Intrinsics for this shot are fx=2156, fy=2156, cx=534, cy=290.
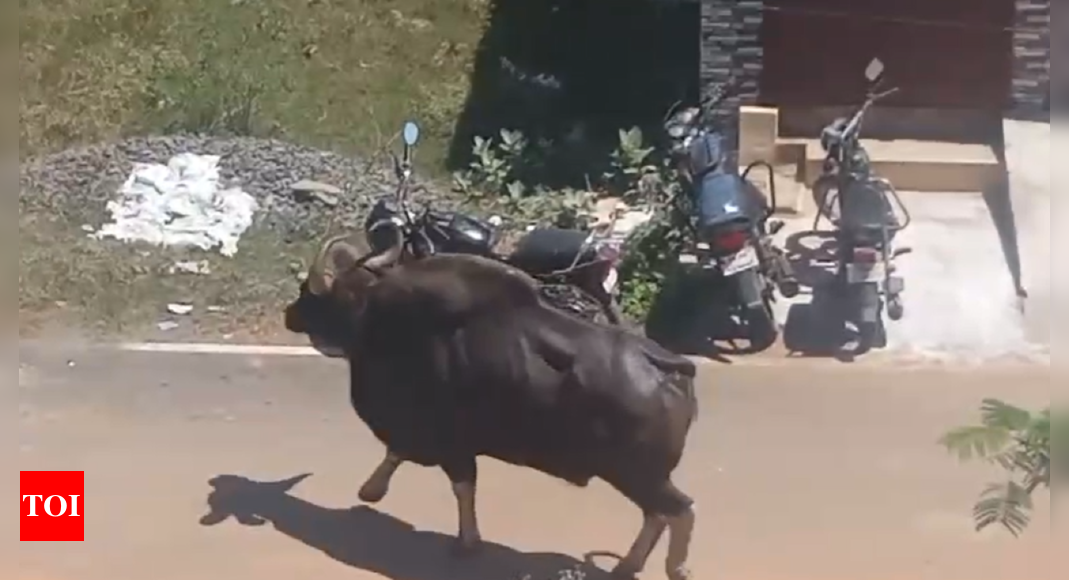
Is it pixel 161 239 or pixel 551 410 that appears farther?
pixel 161 239

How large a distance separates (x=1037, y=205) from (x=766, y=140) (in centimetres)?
328

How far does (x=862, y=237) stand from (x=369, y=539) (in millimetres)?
3378

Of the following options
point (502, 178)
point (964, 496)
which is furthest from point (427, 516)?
point (502, 178)

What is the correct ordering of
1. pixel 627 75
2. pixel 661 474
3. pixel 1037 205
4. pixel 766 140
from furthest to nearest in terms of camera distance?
1. pixel 627 75
2. pixel 766 140
3. pixel 1037 205
4. pixel 661 474

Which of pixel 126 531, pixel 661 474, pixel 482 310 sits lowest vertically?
pixel 126 531

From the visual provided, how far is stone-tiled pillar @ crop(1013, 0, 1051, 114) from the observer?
12508mm

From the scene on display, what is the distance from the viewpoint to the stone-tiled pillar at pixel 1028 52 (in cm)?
1251

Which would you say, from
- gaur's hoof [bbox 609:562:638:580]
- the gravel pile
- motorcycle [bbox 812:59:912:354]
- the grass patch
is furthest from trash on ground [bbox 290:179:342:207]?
gaur's hoof [bbox 609:562:638:580]

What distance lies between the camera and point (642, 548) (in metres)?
7.55

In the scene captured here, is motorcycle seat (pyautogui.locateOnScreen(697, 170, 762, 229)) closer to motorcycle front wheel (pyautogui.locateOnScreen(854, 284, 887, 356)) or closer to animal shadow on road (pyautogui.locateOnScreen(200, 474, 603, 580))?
motorcycle front wheel (pyautogui.locateOnScreen(854, 284, 887, 356))

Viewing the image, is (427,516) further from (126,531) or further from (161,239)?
(161,239)

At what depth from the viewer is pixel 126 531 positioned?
8.26 m

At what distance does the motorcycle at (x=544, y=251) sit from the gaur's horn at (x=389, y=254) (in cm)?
1

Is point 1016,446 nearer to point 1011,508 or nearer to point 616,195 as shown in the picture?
point 1011,508
